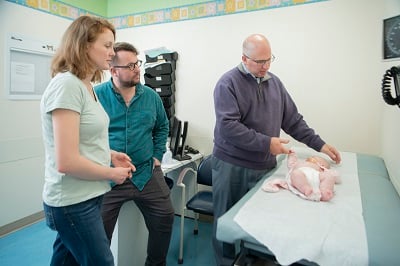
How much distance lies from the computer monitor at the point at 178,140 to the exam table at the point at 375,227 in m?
1.29

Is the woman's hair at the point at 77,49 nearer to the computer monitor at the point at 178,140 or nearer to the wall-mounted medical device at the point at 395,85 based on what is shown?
the wall-mounted medical device at the point at 395,85

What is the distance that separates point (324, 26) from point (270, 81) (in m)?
0.89

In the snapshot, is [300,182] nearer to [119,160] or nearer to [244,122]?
[244,122]

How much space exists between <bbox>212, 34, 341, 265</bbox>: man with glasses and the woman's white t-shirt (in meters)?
0.72

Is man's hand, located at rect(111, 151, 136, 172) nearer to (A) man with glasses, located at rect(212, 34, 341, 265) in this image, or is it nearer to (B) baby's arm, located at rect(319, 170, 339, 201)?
(A) man with glasses, located at rect(212, 34, 341, 265)

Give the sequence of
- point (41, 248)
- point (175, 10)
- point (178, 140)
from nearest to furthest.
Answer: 1. point (41, 248)
2. point (178, 140)
3. point (175, 10)

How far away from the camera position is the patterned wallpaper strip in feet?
7.84

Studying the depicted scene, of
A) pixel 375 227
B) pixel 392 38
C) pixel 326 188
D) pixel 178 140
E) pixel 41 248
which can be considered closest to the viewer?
pixel 375 227

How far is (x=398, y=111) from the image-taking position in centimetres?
148

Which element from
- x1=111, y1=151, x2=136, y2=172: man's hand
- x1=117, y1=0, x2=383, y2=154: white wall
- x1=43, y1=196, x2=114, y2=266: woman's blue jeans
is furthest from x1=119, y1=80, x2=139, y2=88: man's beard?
x1=117, y1=0, x2=383, y2=154: white wall

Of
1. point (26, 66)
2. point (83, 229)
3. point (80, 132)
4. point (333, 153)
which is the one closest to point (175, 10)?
point (26, 66)

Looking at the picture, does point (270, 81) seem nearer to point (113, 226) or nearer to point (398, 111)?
point (398, 111)

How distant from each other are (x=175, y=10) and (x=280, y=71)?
127 centimetres

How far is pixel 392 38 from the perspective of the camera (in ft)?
4.99
